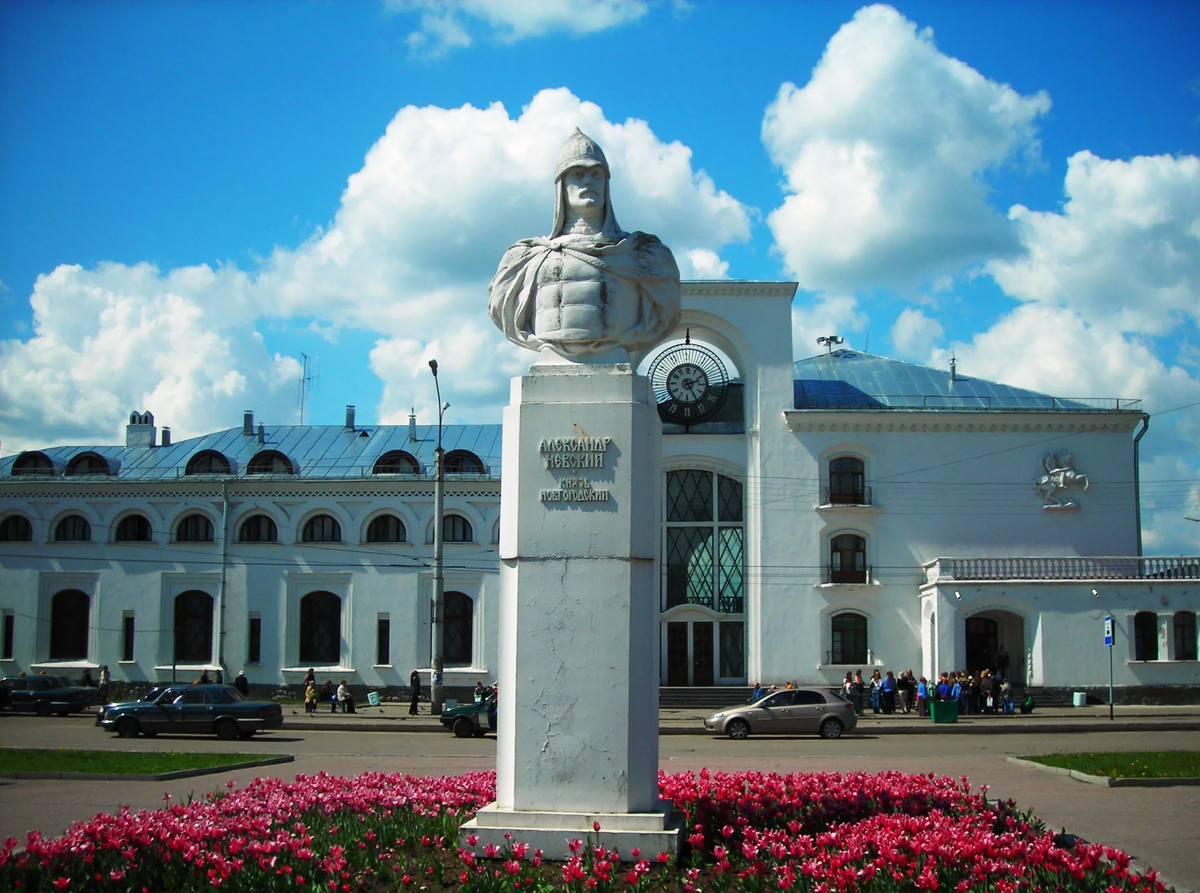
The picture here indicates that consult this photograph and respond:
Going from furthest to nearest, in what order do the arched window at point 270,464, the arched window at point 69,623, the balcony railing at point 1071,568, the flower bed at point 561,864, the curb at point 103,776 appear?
1. the arched window at point 270,464
2. the arched window at point 69,623
3. the balcony railing at point 1071,568
4. the curb at point 103,776
5. the flower bed at point 561,864

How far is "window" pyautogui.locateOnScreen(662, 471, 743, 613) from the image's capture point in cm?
4172

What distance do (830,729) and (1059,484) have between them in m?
17.9

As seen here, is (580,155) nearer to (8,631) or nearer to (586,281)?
(586,281)

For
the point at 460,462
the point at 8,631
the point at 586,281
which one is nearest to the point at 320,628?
the point at 460,462

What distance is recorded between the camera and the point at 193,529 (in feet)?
139

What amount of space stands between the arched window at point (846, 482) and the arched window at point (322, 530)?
1819 cm

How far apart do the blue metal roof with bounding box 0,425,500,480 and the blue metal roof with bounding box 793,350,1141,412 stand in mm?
12711

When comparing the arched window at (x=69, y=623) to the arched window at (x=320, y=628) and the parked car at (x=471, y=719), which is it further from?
the parked car at (x=471, y=719)

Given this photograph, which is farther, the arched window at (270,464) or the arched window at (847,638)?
the arched window at (270,464)

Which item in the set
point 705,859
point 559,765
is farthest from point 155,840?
point 705,859

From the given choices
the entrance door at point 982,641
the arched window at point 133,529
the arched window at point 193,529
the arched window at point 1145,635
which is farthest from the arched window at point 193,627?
the arched window at point 1145,635

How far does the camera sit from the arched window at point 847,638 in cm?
4000

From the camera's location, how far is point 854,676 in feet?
120

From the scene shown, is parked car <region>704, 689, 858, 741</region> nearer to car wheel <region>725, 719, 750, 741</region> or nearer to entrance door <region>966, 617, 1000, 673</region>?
car wheel <region>725, 719, 750, 741</region>
